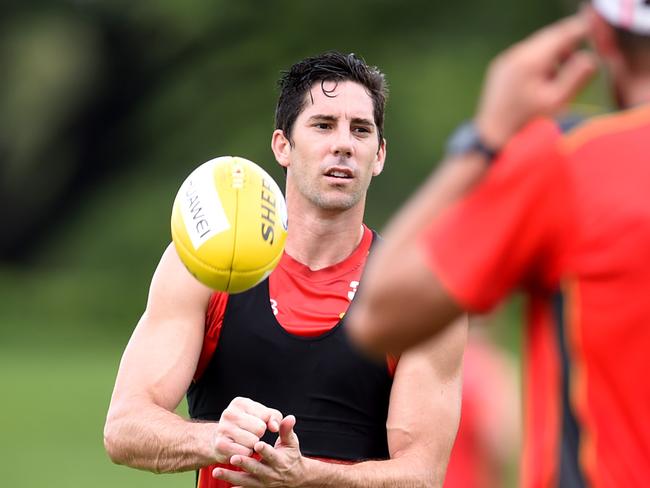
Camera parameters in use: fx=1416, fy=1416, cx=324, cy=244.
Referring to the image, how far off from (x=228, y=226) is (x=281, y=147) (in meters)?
1.34

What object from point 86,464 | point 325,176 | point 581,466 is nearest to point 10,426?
point 86,464

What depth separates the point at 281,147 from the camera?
584 cm

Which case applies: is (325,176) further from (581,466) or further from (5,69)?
(5,69)

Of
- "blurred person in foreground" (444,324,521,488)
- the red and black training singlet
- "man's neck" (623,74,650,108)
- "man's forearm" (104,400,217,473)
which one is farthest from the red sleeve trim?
"man's neck" (623,74,650,108)

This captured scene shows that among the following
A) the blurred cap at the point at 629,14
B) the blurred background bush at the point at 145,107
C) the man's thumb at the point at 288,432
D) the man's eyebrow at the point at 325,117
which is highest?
the blurred background bush at the point at 145,107

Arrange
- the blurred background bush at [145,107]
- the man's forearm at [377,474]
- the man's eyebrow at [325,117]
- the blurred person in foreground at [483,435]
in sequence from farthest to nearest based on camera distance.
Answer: the blurred background bush at [145,107] < the blurred person in foreground at [483,435] < the man's eyebrow at [325,117] < the man's forearm at [377,474]

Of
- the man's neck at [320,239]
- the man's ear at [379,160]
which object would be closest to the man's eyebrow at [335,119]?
the man's ear at [379,160]

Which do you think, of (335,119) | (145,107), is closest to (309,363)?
(335,119)

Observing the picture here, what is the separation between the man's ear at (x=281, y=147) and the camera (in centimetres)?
580

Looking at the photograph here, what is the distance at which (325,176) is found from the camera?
18.2 ft

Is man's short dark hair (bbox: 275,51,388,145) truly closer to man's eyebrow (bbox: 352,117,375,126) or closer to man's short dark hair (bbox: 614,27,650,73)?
man's eyebrow (bbox: 352,117,375,126)

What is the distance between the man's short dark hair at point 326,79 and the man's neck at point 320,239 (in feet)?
1.22

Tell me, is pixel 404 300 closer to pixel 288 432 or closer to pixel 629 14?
pixel 629 14

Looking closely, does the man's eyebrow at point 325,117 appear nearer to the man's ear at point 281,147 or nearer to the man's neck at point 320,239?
the man's ear at point 281,147
